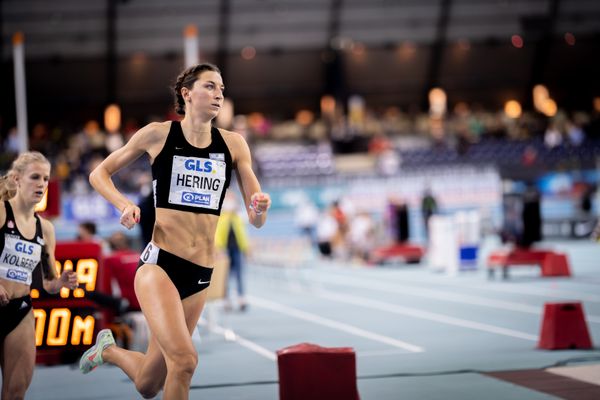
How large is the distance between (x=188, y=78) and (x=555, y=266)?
46.3ft

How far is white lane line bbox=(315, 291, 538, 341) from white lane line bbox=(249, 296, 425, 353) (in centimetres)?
110

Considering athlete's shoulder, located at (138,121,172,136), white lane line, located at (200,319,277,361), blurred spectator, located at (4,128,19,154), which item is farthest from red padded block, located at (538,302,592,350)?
blurred spectator, located at (4,128,19,154)

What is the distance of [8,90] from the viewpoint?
45688 mm

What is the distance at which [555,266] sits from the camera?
738 inches

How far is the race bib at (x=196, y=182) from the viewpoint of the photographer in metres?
5.59

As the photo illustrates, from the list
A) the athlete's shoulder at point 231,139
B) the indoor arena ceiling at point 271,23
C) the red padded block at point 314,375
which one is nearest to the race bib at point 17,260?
the athlete's shoulder at point 231,139

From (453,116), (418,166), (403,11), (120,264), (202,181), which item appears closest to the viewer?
(202,181)

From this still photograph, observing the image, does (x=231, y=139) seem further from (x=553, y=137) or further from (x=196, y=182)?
(x=553, y=137)

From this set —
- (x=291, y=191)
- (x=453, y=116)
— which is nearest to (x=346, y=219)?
(x=291, y=191)

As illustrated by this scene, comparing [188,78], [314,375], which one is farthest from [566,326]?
[188,78]

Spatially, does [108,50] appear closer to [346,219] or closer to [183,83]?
[346,219]

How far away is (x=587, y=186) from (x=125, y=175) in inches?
582

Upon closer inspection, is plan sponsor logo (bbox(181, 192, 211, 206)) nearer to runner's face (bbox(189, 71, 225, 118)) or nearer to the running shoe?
runner's face (bbox(189, 71, 225, 118))

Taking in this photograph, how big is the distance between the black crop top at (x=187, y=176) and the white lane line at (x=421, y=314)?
592cm
